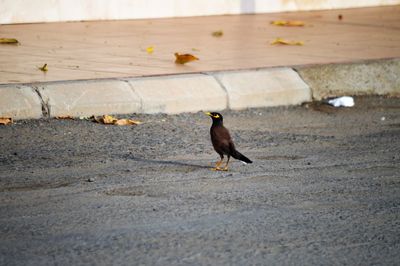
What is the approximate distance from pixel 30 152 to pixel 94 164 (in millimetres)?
601

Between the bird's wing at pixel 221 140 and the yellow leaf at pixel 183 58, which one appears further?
the yellow leaf at pixel 183 58

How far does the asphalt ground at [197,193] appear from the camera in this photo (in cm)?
536

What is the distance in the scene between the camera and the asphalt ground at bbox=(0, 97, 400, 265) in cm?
536

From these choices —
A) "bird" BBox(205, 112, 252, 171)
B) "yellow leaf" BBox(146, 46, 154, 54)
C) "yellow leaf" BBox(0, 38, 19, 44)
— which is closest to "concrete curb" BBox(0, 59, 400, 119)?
"yellow leaf" BBox(146, 46, 154, 54)

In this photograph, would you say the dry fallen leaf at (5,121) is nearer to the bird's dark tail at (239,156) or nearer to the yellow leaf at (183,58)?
the bird's dark tail at (239,156)

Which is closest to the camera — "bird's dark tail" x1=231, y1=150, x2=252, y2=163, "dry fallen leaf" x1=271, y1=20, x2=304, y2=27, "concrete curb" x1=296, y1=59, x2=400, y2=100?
"bird's dark tail" x1=231, y1=150, x2=252, y2=163

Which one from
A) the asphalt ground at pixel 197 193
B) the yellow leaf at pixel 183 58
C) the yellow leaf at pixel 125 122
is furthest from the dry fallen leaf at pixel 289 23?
the yellow leaf at pixel 125 122

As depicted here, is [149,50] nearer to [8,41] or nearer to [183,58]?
[183,58]

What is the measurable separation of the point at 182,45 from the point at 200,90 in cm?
259

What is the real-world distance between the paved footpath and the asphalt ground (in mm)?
322

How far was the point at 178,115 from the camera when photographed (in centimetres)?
937

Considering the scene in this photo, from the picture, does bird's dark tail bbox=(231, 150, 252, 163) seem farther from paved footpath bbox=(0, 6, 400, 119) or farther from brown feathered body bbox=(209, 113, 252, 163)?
paved footpath bbox=(0, 6, 400, 119)

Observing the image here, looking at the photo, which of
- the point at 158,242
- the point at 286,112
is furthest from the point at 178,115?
the point at 158,242

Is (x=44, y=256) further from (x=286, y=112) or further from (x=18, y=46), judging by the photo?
(x=18, y=46)
